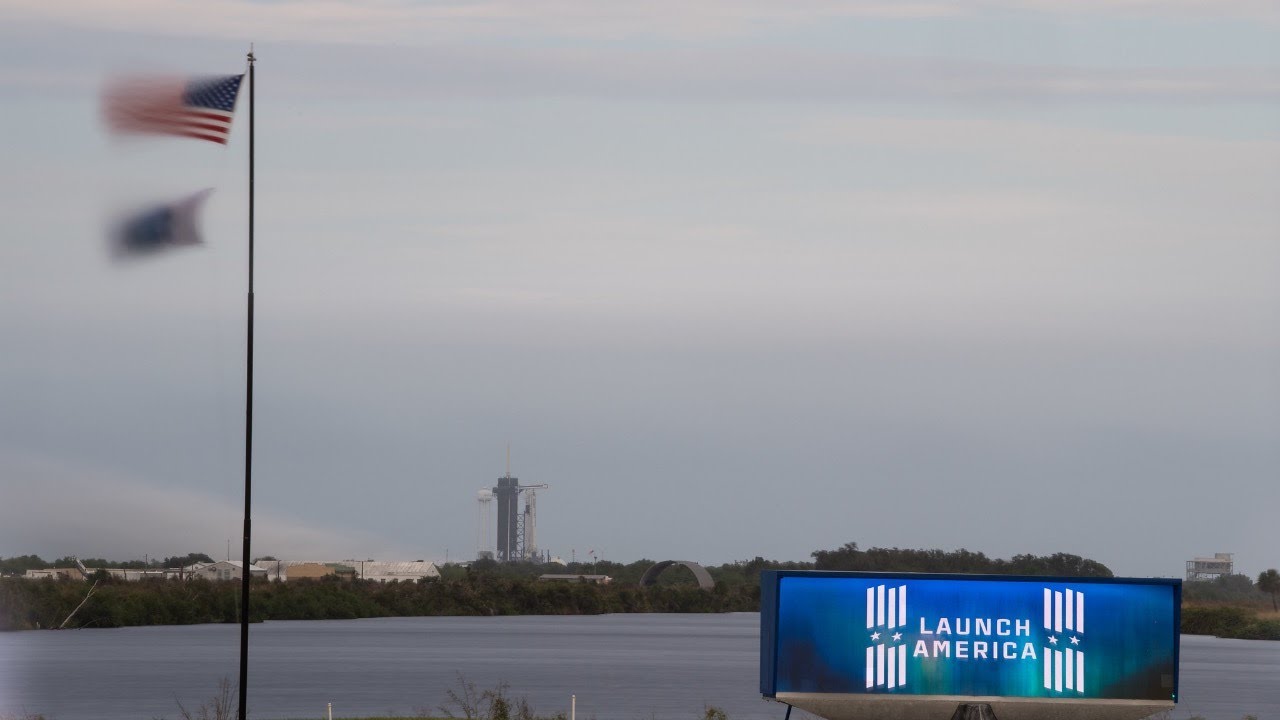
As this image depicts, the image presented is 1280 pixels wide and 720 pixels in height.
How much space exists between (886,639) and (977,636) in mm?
1425

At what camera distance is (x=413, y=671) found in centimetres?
6462

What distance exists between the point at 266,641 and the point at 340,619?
46.2 meters

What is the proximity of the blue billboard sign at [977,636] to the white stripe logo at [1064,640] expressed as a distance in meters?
0.02

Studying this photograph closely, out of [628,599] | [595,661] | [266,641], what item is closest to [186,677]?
[595,661]

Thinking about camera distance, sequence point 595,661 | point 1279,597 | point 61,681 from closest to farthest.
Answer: point 61,681
point 595,661
point 1279,597

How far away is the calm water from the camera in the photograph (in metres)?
48.4

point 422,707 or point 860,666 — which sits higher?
point 860,666

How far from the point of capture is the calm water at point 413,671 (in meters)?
48.4

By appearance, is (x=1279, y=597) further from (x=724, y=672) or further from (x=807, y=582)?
(x=807, y=582)

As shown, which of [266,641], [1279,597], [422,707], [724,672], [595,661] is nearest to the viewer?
[422,707]

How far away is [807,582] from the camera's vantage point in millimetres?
28578

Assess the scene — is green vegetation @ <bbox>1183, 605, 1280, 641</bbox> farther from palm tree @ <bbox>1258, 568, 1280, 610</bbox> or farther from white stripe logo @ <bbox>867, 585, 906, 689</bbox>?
white stripe logo @ <bbox>867, 585, 906, 689</bbox>

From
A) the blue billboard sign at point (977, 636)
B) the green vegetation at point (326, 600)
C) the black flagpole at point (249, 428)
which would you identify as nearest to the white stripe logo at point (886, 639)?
the blue billboard sign at point (977, 636)

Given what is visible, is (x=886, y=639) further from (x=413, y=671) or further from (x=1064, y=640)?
(x=413, y=671)
